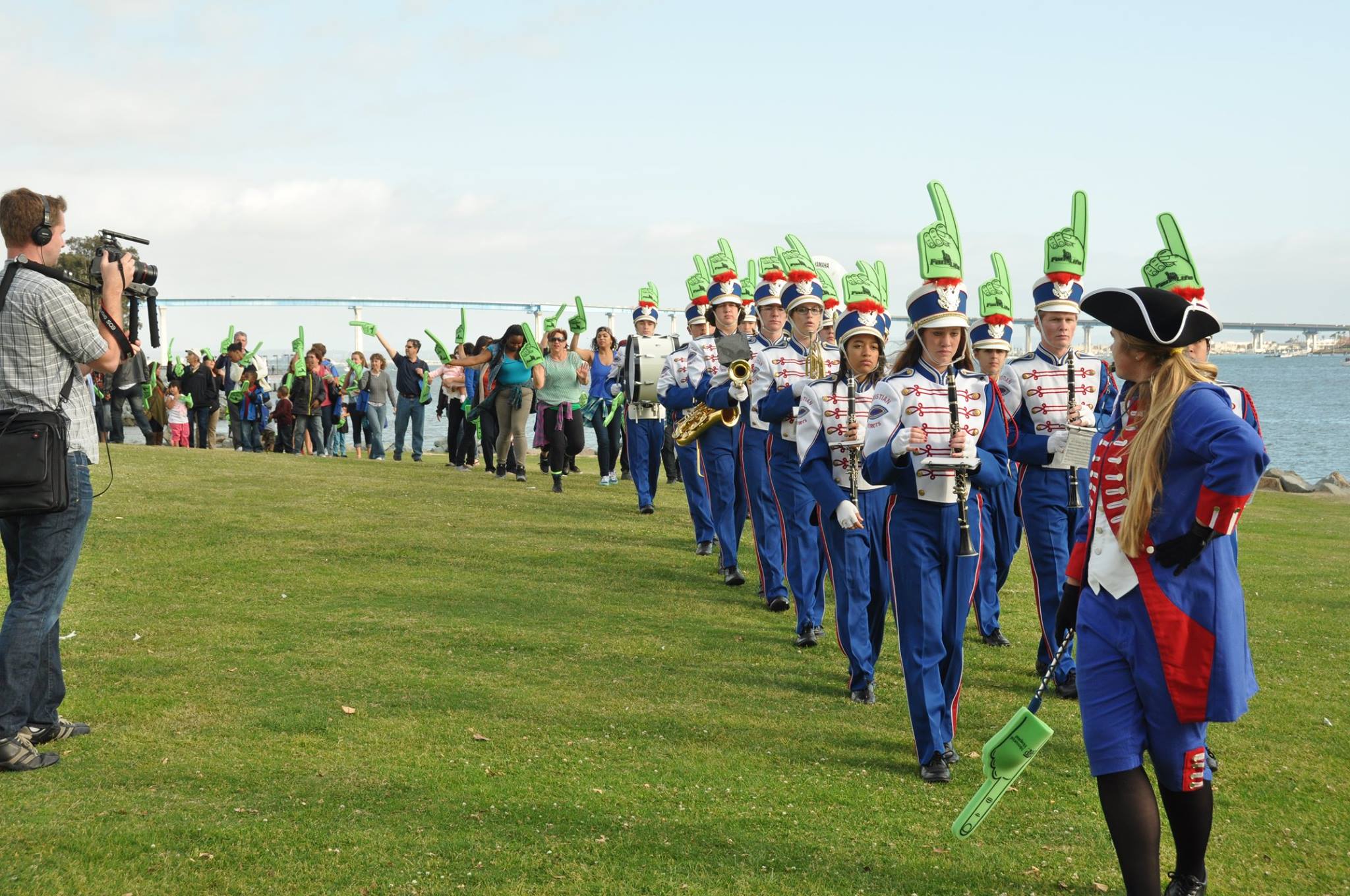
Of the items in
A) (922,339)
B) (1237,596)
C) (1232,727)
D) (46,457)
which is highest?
→ (922,339)

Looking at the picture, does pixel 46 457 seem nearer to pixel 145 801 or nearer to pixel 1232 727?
pixel 145 801

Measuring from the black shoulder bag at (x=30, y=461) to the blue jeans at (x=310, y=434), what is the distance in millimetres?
18525

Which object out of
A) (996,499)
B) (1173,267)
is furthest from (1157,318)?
(996,499)

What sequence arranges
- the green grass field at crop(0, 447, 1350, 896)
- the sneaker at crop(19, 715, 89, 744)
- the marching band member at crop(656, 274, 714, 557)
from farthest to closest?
the marching band member at crop(656, 274, 714, 557)
the sneaker at crop(19, 715, 89, 744)
the green grass field at crop(0, 447, 1350, 896)

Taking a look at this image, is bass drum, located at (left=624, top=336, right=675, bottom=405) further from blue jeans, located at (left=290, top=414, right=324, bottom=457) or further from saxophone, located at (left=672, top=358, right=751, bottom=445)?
blue jeans, located at (left=290, top=414, right=324, bottom=457)

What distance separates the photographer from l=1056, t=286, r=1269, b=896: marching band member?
4.01 m

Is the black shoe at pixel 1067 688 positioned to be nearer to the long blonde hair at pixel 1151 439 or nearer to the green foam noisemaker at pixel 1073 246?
the green foam noisemaker at pixel 1073 246

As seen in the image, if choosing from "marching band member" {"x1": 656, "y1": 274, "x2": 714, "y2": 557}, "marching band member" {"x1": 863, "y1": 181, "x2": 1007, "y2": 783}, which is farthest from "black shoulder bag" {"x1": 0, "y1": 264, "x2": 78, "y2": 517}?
"marching band member" {"x1": 656, "y1": 274, "x2": 714, "y2": 557}

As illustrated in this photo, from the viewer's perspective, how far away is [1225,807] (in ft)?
19.0

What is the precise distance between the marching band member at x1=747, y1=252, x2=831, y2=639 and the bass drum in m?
6.16

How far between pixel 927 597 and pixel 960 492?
524 millimetres

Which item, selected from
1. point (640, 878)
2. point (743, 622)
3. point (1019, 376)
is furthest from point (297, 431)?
point (640, 878)

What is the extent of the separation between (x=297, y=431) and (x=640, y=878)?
823 inches

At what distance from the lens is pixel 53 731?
5.93 m
